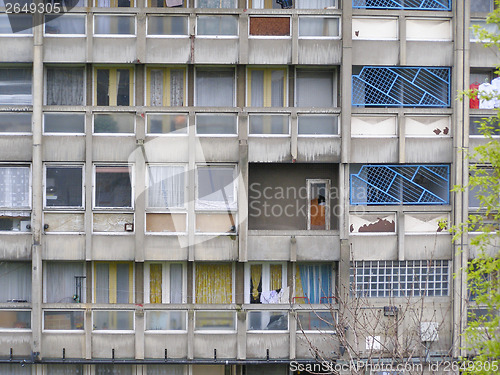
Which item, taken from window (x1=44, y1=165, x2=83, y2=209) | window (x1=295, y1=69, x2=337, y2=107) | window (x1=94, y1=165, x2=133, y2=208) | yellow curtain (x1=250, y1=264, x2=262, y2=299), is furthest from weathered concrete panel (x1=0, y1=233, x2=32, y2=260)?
window (x1=295, y1=69, x2=337, y2=107)

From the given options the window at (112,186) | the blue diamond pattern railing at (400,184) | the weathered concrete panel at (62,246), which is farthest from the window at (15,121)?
the blue diamond pattern railing at (400,184)

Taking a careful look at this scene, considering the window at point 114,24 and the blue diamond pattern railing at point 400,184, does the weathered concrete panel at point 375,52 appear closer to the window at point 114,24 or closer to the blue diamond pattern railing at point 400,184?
the blue diamond pattern railing at point 400,184

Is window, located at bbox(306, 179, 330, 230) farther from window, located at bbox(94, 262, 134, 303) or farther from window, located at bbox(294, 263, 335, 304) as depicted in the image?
window, located at bbox(94, 262, 134, 303)

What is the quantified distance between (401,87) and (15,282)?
459 inches

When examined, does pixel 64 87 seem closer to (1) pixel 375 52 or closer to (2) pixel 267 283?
(2) pixel 267 283

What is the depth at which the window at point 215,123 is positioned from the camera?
15.9m

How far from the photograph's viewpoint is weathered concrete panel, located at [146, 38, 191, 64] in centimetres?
1570

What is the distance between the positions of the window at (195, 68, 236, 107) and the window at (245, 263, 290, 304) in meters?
4.49

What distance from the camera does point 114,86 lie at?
53.4ft

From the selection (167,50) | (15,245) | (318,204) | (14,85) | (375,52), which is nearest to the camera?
(167,50)

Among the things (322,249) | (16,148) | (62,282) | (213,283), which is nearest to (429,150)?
(322,249)

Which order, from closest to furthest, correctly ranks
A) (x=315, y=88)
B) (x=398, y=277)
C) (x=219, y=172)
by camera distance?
(x=219, y=172)
(x=398, y=277)
(x=315, y=88)

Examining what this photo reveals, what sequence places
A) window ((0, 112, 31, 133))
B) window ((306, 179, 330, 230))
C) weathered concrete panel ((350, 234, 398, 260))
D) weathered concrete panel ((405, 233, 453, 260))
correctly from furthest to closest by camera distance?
window ((306, 179, 330, 230)), weathered concrete panel ((405, 233, 453, 260)), weathered concrete panel ((350, 234, 398, 260)), window ((0, 112, 31, 133))

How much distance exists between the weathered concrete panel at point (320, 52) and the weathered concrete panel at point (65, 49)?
566 cm
